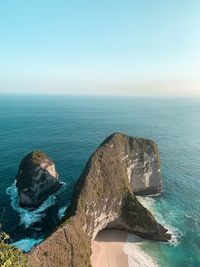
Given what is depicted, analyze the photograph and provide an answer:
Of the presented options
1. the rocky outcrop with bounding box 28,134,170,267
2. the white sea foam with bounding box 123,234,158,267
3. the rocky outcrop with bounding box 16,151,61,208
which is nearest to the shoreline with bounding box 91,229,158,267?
the white sea foam with bounding box 123,234,158,267

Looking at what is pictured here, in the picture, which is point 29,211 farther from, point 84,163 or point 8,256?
point 8,256

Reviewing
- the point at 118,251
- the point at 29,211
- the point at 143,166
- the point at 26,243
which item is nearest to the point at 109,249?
the point at 118,251

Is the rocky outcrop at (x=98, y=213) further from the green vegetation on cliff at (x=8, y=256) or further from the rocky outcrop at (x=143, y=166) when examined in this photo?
the green vegetation on cliff at (x=8, y=256)

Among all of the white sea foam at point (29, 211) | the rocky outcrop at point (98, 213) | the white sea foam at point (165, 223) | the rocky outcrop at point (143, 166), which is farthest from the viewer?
the rocky outcrop at point (143, 166)

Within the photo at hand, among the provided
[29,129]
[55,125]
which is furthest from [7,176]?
[55,125]

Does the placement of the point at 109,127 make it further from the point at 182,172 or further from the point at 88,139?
the point at 182,172

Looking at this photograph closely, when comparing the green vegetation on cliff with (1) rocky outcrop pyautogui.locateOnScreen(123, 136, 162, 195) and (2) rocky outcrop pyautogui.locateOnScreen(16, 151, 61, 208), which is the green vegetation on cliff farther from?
(1) rocky outcrop pyautogui.locateOnScreen(123, 136, 162, 195)

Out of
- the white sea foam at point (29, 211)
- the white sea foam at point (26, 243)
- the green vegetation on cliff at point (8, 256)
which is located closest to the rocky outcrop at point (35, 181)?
the white sea foam at point (29, 211)
